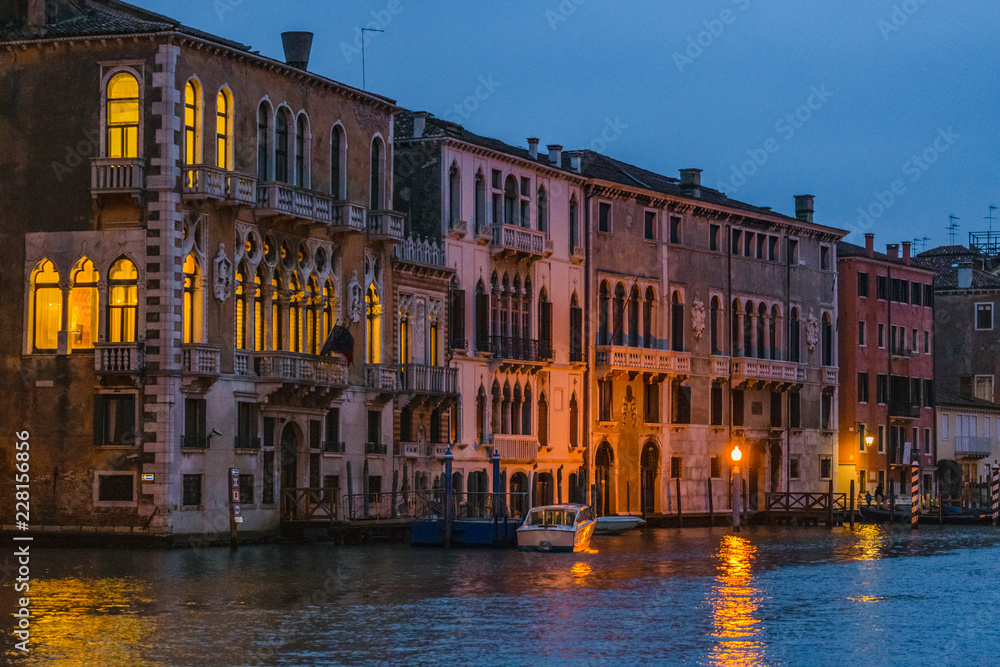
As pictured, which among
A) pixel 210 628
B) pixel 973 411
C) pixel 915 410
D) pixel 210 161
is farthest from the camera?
pixel 973 411

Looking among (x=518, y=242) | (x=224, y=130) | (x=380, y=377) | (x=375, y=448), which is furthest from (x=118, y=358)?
(x=518, y=242)

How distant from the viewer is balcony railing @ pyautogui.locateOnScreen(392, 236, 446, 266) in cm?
5141

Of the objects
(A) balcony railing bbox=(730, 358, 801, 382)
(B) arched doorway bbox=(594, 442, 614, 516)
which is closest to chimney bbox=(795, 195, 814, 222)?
(A) balcony railing bbox=(730, 358, 801, 382)

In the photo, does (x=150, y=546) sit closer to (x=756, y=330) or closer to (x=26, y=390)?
(x=26, y=390)

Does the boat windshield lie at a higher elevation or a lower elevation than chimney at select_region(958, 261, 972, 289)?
lower

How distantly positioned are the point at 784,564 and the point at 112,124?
17504mm

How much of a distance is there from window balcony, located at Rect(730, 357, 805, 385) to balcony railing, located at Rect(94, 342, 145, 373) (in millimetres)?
30568

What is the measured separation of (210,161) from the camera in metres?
43.6

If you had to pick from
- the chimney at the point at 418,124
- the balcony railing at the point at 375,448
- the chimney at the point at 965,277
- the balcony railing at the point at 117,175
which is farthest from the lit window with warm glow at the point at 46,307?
the chimney at the point at 965,277

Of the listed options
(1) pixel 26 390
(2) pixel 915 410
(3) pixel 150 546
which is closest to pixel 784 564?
(3) pixel 150 546

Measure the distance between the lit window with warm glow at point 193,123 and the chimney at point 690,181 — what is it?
93.3 feet

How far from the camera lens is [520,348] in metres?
57.3

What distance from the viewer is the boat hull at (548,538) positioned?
4472cm

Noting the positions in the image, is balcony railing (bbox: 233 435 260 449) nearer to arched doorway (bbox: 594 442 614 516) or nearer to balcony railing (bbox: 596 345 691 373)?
balcony railing (bbox: 596 345 691 373)
